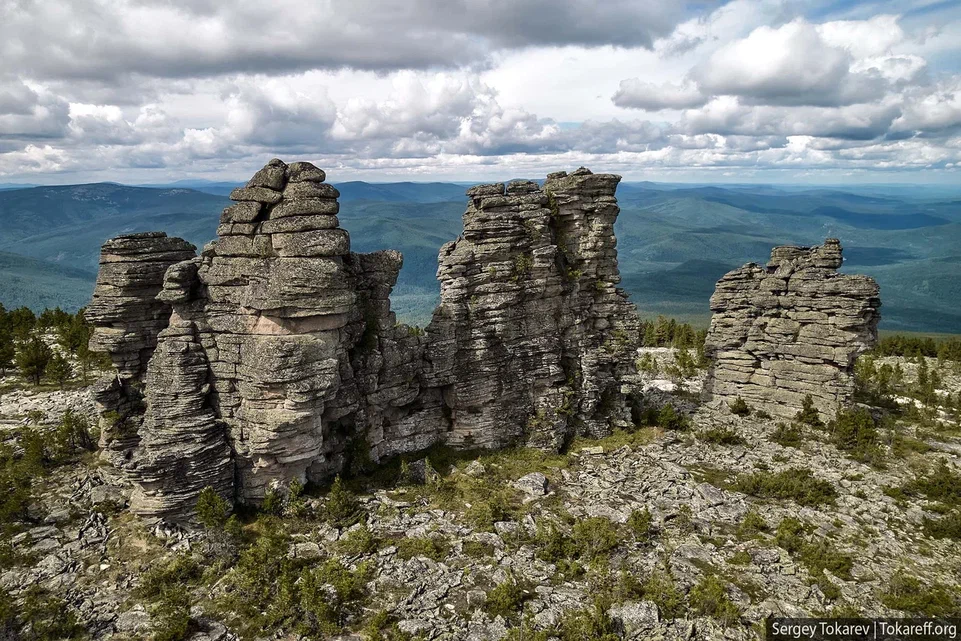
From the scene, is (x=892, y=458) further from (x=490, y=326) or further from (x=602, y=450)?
(x=490, y=326)

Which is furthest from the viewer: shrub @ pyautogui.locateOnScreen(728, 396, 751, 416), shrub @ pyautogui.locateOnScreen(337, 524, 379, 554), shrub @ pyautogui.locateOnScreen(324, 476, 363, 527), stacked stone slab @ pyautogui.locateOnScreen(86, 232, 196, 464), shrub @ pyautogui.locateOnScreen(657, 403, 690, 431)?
shrub @ pyautogui.locateOnScreen(728, 396, 751, 416)

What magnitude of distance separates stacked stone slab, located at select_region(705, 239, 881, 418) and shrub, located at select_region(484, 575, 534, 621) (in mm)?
35069

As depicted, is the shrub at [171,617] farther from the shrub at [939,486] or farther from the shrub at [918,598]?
the shrub at [939,486]

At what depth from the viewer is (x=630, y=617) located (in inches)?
955

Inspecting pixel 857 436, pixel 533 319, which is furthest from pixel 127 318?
pixel 857 436

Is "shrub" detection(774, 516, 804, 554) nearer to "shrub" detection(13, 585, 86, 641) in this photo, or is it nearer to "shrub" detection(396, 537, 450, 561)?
"shrub" detection(396, 537, 450, 561)

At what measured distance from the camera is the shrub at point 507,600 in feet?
79.7

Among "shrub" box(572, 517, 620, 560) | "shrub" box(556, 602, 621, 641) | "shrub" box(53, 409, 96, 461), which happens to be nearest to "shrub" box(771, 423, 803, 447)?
"shrub" box(572, 517, 620, 560)

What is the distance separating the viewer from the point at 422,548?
93.5 ft

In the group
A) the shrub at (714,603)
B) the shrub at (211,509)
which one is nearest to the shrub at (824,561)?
the shrub at (714,603)

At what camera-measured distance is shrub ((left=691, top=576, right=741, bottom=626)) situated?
78.3 ft

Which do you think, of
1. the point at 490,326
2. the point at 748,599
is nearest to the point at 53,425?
the point at 490,326

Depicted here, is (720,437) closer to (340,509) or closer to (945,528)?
(945,528)

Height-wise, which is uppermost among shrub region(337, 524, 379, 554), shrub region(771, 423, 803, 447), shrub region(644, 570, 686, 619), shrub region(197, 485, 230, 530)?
shrub region(197, 485, 230, 530)
